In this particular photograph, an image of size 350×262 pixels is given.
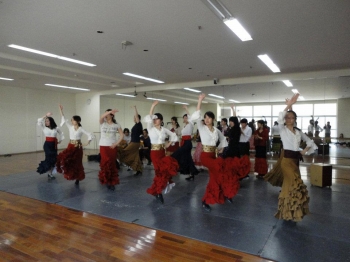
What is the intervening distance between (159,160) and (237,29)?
2806 mm

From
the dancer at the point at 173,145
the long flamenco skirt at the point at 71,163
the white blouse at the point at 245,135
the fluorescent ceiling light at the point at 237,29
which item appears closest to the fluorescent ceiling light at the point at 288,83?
the white blouse at the point at 245,135

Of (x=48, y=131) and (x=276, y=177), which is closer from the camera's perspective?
(x=276, y=177)

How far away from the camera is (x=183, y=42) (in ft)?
17.7

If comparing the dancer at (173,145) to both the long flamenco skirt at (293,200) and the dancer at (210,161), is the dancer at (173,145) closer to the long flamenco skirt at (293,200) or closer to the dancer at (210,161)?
the dancer at (210,161)

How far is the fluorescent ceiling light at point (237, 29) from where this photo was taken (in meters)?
4.15

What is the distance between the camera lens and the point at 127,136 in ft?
27.4

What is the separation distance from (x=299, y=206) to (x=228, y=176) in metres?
0.96

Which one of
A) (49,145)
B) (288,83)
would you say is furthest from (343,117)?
(49,145)

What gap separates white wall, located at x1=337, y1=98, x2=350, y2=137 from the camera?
28.2 feet

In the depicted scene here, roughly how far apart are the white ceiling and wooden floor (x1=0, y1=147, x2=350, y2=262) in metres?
3.12

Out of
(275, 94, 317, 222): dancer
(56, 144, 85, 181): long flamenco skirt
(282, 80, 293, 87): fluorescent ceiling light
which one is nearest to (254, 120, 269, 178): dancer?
(275, 94, 317, 222): dancer

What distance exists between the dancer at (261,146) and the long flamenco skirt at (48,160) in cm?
489

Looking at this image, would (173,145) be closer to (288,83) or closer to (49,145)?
(49,145)

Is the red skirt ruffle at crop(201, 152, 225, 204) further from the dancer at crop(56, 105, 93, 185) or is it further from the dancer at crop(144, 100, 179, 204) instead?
the dancer at crop(56, 105, 93, 185)
